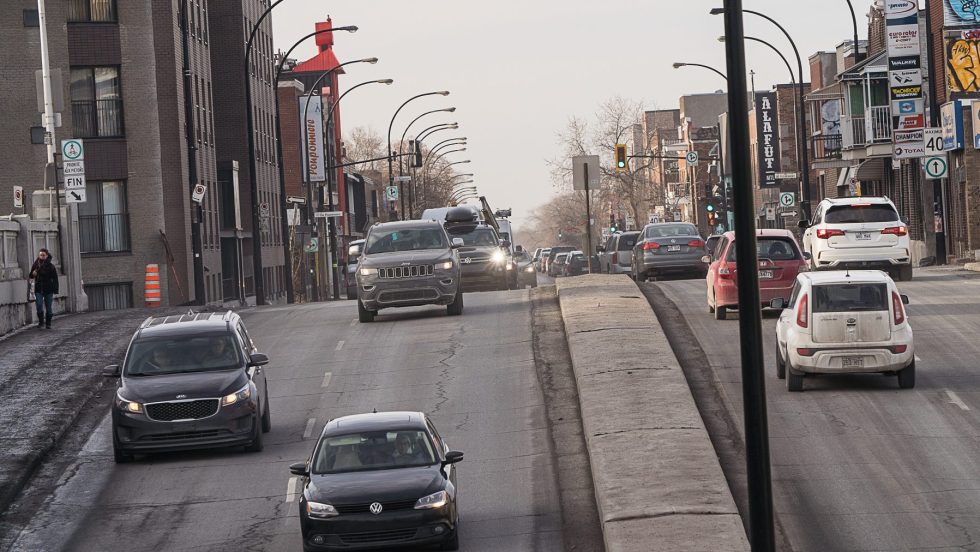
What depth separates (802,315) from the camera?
21484 mm

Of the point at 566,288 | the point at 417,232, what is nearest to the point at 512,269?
the point at 566,288

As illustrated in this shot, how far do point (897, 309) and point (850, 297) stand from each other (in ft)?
2.14

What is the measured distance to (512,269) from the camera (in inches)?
1823

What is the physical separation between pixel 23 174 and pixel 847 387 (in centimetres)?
4130

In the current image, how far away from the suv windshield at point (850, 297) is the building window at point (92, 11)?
40615 mm

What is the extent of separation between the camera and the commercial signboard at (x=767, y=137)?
97.1 meters

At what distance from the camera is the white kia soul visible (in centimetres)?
2123

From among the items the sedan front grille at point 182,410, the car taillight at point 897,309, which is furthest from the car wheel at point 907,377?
the sedan front grille at point 182,410

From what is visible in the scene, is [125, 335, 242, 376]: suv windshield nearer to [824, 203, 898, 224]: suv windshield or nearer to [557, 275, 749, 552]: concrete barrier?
[557, 275, 749, 552]: concrete barrier

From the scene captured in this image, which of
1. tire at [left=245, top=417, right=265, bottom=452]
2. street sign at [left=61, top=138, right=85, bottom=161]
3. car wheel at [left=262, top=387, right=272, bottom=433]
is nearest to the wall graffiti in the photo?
street sign at [left=61, top=138, right=85, bottom=161]

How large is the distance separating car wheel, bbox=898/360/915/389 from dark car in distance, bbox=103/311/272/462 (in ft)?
29.0

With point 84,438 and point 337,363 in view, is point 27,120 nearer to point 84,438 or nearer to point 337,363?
point 337,363

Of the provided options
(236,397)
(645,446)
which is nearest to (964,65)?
(645,446)

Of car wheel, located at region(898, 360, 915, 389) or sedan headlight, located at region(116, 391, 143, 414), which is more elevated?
sedan headlight, located at region(116, 391, 143, 414)
